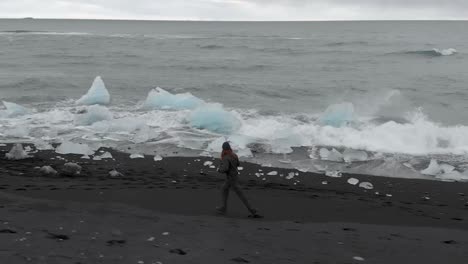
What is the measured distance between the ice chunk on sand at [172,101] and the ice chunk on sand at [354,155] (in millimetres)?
8262

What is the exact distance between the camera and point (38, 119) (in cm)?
1884

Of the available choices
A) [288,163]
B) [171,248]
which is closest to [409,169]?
[288,163]

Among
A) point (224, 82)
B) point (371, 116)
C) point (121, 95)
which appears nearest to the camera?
point (371, 116)

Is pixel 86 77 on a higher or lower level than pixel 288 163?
higher

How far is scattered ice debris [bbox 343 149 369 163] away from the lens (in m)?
13.9

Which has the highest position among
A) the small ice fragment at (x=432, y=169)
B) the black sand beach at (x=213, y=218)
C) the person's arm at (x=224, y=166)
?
the person's arm at (x=224, y=166)

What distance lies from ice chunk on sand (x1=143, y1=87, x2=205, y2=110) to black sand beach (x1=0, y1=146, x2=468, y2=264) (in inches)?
344

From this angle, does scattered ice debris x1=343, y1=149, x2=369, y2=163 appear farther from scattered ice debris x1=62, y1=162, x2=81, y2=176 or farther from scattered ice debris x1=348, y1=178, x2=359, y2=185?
scattered ice debris x1=62, y1=162, x2=81, y2=176

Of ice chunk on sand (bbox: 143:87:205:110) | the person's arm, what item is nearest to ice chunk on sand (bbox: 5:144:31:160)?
the person's arm

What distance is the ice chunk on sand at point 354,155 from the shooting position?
13914 mm

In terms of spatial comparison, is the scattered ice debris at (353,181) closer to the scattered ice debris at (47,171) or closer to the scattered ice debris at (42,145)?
the scattered ice debris at (47,171)

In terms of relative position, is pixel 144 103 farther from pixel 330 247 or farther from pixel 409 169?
pixel 330 247

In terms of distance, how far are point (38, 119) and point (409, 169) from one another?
523 inches

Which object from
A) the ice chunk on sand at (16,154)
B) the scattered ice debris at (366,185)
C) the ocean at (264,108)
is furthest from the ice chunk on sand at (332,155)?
the ice chunk on sand at (16,154)
